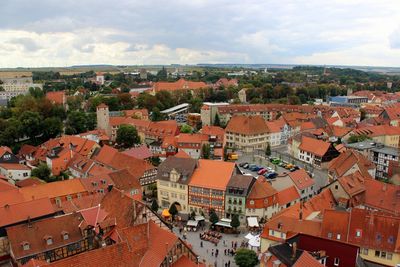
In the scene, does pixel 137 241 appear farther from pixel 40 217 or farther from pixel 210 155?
pixel 210 155

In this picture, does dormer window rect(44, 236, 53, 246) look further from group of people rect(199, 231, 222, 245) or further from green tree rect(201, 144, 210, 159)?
green tree rect(201, 144, 210, 159)

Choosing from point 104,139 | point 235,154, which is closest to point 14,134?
point 104,139

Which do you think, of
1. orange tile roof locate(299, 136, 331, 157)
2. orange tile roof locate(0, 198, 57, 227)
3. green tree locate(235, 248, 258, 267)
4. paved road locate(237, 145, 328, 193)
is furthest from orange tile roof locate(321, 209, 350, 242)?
orange tile roof locate(299, 136, 331, 157)

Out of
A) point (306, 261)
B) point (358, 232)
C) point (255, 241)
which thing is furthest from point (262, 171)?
point (306, 261)

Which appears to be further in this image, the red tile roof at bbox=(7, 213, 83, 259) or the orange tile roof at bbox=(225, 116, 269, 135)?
the orange tile roof at bbox=(225, 116, 269, 135)

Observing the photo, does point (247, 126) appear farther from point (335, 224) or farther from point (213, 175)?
point (335, 224)

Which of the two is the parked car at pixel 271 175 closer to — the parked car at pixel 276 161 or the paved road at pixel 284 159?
the paved road at pixel 284 159

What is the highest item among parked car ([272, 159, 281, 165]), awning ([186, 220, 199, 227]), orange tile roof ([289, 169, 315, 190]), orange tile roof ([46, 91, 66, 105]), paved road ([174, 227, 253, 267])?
orange tile roof ([46, 91, 66, 105])
